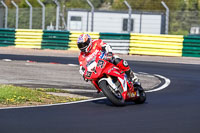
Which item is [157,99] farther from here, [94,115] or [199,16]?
[199,16]

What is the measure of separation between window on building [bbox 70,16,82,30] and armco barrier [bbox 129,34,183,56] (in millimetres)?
10313

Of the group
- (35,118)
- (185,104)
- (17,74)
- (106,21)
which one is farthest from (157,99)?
(106,21)

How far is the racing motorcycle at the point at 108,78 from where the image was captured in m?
9.48

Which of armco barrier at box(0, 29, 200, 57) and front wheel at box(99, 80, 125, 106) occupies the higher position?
armco barrier at box(0, 29, 200, 57)

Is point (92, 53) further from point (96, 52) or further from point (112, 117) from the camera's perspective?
point (112, 117)

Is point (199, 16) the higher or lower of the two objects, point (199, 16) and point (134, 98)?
the higher

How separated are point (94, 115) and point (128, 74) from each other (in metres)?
1.75

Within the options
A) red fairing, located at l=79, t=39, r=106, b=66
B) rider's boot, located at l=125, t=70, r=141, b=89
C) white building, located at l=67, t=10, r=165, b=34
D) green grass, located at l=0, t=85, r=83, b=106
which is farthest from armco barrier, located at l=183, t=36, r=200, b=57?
red fairing, located at l=79, t=39, r=106, b=66

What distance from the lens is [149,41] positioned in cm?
2414

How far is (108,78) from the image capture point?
956 cm

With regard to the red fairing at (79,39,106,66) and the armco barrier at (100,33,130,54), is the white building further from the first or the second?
the red fairing at (79,39,106,66)

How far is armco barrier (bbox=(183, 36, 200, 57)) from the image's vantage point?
23234 mm

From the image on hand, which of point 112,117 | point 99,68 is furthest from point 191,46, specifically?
point 112,117

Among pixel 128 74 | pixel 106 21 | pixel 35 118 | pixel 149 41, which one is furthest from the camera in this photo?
pixel 106 21
